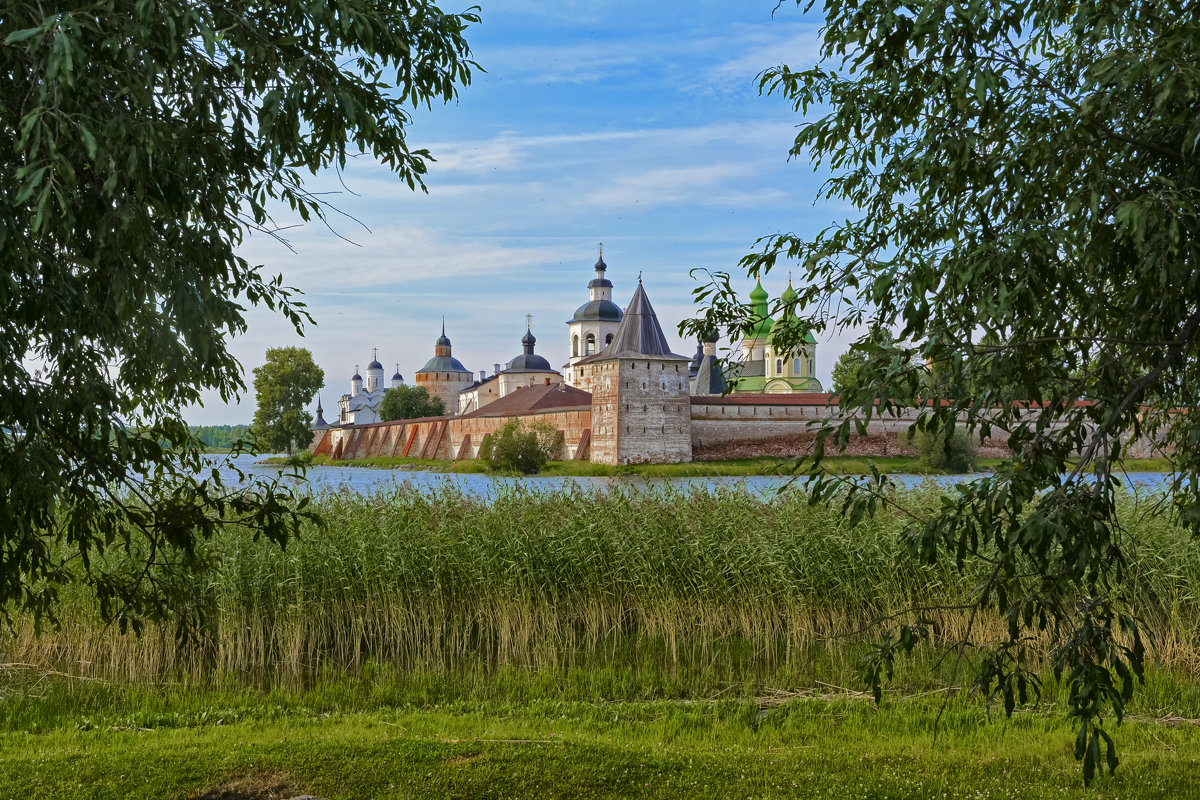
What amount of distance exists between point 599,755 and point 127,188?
9.22 ft

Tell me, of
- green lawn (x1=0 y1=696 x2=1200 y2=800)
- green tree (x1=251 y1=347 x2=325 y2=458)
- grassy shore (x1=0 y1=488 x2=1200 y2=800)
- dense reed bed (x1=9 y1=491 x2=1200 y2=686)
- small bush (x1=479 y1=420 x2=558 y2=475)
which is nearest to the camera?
green lawn (x1=0 y1=696 x2=1200 y2=800)

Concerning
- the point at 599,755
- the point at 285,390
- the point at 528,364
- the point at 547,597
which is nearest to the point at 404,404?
the point at 528,364

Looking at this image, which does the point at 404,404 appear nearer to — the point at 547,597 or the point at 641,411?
the point at 641,411

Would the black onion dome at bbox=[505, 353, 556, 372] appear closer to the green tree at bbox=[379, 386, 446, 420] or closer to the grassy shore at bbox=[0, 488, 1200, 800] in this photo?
the green tree at bbox=[379, 386, 446, 420]

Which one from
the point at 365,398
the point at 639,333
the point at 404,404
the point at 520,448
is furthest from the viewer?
the point at 365,398

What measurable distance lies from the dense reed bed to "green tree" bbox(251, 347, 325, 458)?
4383cm

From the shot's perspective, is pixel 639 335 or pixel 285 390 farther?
pixel 285 390

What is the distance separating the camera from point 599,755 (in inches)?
165

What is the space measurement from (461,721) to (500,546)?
1.93 m

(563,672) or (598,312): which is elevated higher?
(598,312)

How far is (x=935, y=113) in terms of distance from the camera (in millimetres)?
3260

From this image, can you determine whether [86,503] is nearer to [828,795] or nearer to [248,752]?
[248,752]

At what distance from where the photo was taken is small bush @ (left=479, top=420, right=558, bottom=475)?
40.6 meters

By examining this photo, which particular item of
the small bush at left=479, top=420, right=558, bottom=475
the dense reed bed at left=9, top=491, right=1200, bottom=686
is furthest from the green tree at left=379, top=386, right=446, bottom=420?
the dense reed bed at left=9, top=491, right=1200, bottom=686
